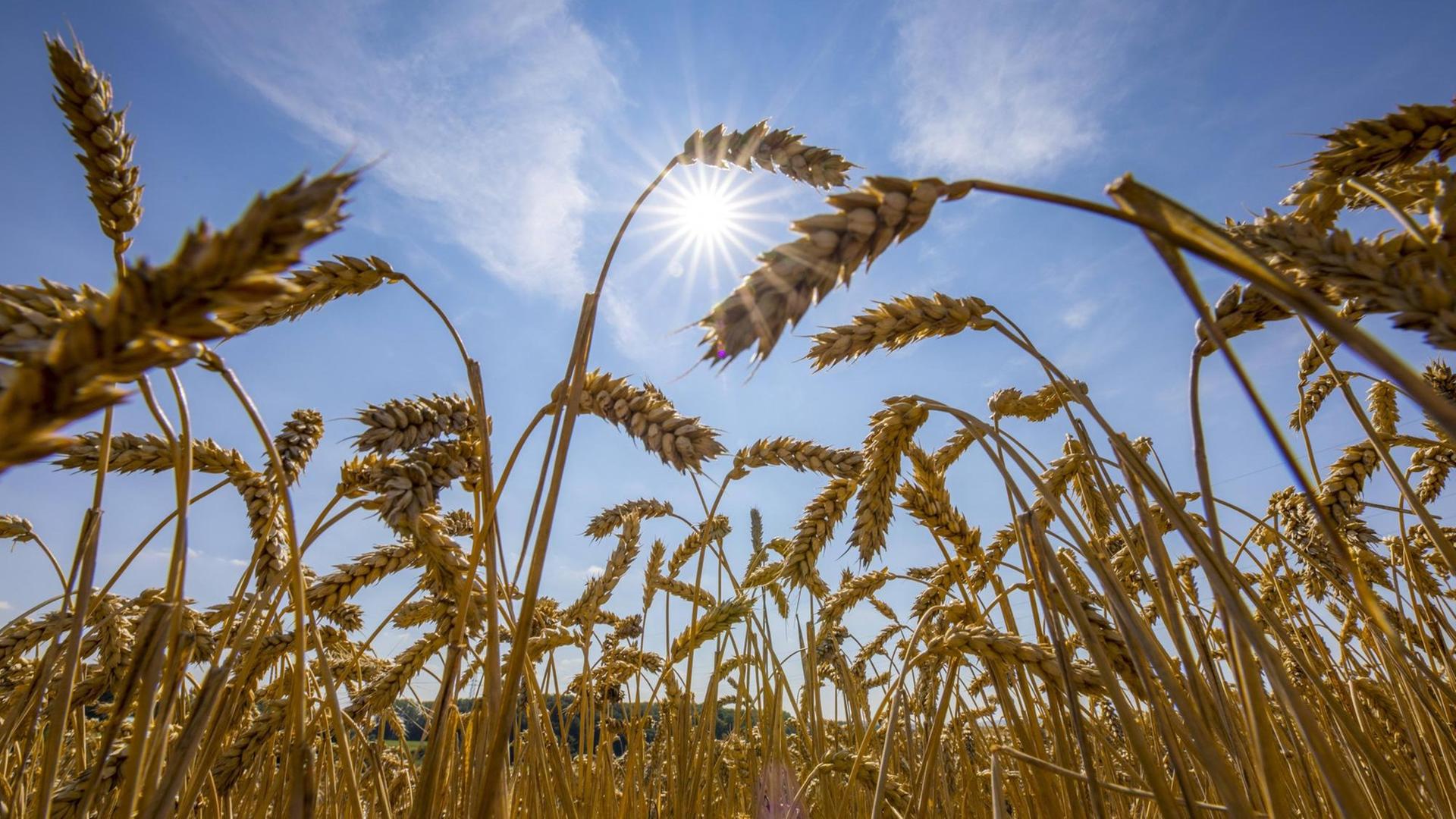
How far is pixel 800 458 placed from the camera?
2789 millimetres

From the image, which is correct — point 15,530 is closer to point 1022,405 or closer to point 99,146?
point 99,146

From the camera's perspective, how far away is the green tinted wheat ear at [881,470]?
6.87ft

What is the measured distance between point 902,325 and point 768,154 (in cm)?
79

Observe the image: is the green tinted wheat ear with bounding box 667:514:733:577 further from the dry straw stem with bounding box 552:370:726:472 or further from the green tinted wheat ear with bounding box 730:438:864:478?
the dry straw stem with bounding box 552:370:726:472

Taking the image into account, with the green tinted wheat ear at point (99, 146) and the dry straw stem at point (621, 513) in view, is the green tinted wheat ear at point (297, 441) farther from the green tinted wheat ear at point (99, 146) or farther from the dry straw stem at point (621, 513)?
the dry straw stem at point (621, 513)

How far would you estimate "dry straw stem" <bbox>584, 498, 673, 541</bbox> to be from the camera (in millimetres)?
4813

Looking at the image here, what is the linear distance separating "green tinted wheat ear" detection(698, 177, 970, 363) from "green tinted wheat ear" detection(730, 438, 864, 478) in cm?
164

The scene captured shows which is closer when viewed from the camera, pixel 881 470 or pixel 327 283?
pixel 327 283

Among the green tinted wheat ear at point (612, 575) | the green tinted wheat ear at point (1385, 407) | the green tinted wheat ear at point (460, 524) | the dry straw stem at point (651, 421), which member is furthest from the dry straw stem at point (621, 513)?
the green tinted wheat ear at point (1385, 407)

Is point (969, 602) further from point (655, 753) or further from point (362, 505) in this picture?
point (655, 753)

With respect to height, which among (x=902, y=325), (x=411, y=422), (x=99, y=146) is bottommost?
(x=411, y=422)

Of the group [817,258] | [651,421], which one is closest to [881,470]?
[651,421]

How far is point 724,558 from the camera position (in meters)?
3.79

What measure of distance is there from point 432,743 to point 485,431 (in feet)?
2.03
